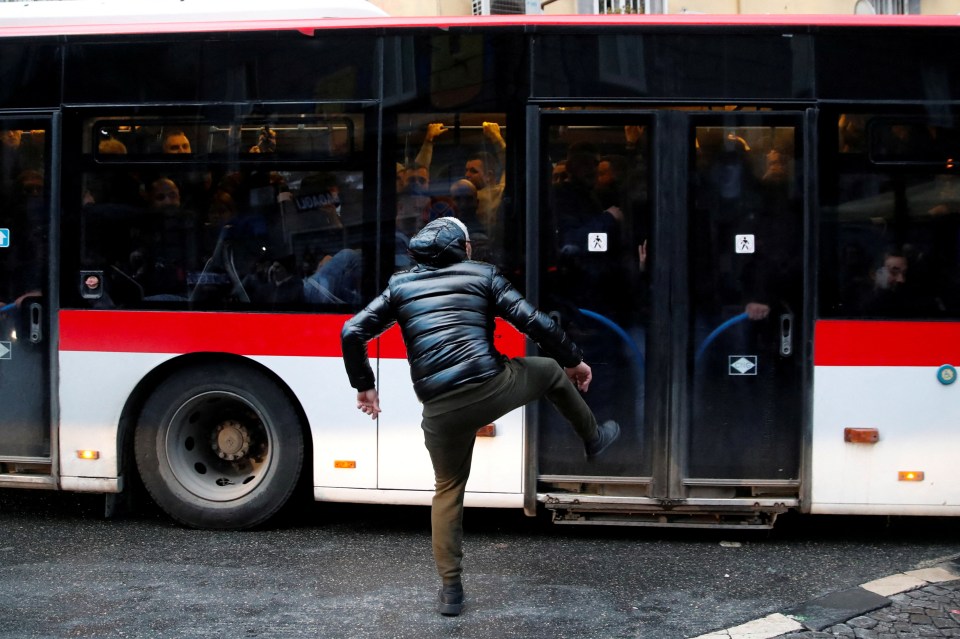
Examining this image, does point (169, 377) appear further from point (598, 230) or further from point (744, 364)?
point (744, 364)

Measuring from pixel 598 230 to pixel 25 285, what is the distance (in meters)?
3.55

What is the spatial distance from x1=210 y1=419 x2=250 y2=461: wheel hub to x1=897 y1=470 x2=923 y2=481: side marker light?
155 inches

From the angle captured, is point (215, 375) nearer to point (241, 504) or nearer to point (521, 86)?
point (241, 504)

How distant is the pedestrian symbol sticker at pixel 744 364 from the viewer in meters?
6.21

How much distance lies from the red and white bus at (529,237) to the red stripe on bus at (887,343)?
0.02m

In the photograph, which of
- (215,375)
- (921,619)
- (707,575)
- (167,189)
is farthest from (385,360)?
(921,619)

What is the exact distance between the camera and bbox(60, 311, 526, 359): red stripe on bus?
6.35 metres

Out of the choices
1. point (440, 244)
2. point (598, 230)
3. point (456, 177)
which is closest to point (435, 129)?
point (456, 177)

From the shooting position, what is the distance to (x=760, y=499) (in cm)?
627

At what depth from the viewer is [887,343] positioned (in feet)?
20.0

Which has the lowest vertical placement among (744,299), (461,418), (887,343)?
(461,418)

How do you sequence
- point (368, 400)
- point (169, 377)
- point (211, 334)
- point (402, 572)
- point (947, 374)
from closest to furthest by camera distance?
point (368, 400) < point (402, 572) < point (947, 374) < point (211, 334) < point (169, 377)

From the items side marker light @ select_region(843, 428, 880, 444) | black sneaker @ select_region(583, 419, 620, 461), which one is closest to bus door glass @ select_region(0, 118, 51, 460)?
black sneaker @ select_region(583, 419, 620, 461)

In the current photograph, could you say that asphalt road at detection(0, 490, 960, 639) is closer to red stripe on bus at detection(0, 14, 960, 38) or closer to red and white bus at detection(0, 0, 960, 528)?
red and white bus at detection(0, 0, 960, 528)
